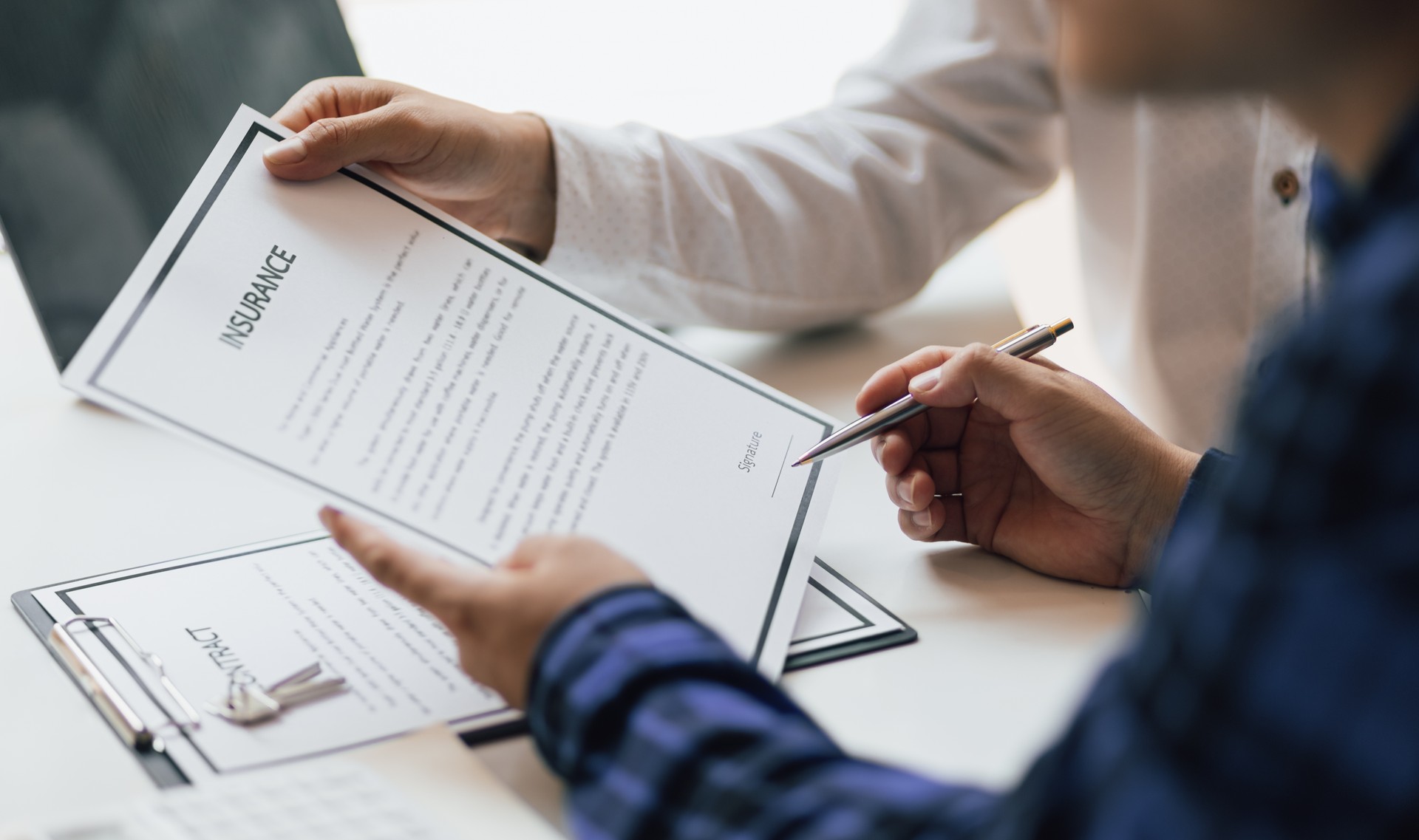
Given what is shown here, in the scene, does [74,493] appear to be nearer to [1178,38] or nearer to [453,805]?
[453,805]

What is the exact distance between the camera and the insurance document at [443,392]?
569mm

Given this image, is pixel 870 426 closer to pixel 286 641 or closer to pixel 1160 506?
pixel 1160 506

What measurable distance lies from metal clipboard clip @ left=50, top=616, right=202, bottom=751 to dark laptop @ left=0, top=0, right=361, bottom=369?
382mm

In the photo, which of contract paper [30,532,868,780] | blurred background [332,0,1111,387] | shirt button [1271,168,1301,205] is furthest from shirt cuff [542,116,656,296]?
blurred background [332,0,1111,387]

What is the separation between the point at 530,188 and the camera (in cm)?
93

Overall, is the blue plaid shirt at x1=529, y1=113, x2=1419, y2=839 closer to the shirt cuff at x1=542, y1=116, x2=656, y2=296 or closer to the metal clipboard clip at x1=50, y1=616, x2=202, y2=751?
the metal clipboard clip at x1=50, y1=616, x2=202, y2=751

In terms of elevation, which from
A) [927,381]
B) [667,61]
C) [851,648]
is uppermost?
[667,61]

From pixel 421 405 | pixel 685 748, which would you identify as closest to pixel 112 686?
pixel 421 405

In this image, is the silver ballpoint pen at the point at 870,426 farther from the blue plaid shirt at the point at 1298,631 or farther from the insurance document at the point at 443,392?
the blue plaid shirt at the point at 1298,631

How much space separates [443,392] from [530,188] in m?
0.36

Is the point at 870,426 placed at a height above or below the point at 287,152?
below

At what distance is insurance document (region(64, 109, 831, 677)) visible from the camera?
57cm

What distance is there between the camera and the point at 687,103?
94.4 inches

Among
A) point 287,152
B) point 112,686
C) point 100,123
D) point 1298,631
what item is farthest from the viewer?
point 100,123
